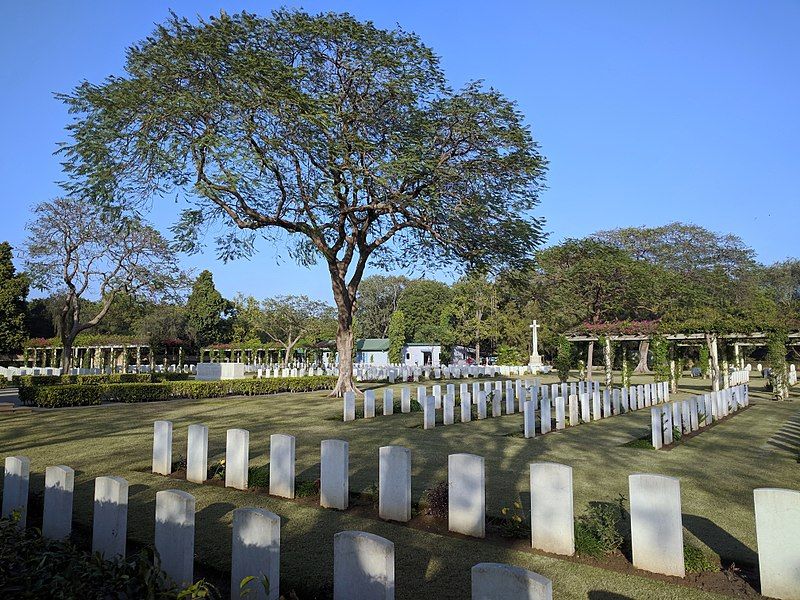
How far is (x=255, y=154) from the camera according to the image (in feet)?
60.6

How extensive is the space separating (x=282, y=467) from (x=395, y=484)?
5.68 ft

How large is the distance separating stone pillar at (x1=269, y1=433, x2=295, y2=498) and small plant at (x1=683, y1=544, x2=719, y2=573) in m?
4.37

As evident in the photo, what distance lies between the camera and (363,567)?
3.04 m

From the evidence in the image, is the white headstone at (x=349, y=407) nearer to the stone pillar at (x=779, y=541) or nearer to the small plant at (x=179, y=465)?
the small plant at (x=179, y=465)

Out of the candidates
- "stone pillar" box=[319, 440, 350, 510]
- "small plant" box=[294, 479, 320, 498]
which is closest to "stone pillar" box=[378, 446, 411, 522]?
"stone pillar" box=[319, 440, 350, 510]

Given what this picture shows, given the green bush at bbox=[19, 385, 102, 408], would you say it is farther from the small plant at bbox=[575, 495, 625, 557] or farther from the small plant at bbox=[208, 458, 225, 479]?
the small plant at bbox=[575, 495, 625, 557]

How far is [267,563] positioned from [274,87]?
55.2ft

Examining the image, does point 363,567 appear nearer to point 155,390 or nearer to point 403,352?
point 155,390

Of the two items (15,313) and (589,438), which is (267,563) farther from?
(15,313)

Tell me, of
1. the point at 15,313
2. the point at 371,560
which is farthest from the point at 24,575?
the point at 15,313

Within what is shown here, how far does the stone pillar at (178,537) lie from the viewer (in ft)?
13.0

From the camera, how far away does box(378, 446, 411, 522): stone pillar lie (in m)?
5.80

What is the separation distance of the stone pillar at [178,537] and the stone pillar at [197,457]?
363 centimetres

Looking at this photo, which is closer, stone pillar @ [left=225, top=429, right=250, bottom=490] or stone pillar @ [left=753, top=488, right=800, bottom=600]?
stone pillar @ [left=753, top=488, right=800, bottom=600]
